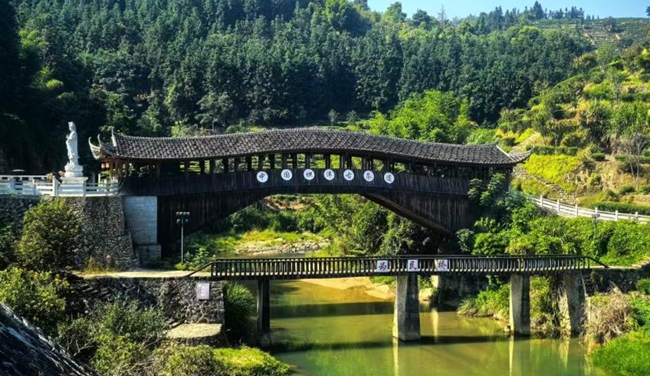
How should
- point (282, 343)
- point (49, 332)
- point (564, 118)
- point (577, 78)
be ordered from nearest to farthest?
1. point (49, 332)
2. point (282, 343)
3. point (564, 118)
4. point (577, 78)

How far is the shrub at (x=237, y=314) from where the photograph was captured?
67.9ft

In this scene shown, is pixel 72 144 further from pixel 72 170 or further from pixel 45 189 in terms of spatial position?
pixel 45 189

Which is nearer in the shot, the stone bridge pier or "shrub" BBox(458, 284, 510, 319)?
the stone bridge pier

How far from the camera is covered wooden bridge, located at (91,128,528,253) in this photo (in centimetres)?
2475

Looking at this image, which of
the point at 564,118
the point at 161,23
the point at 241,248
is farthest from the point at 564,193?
the point at 161,23

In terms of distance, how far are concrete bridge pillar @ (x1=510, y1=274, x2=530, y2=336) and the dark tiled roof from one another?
7.00 meters

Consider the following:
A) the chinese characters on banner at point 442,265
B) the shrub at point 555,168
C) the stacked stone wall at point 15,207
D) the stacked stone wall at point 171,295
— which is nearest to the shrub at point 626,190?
the shrub at point 555,168

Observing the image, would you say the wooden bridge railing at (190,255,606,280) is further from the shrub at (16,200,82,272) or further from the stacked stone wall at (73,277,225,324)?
the shrub at (16,200,82,272)

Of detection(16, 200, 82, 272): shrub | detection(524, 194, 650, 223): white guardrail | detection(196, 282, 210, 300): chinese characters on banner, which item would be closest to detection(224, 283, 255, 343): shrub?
detection(196, 282, 210, 300): chinese characters on banner

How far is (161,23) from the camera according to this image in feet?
266

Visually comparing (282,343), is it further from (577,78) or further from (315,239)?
(577,78)

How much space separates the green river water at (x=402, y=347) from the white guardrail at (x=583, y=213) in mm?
7134

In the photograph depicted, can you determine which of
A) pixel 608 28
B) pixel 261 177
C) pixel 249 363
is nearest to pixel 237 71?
pixel 261 177

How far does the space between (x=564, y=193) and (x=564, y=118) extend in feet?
37.7
